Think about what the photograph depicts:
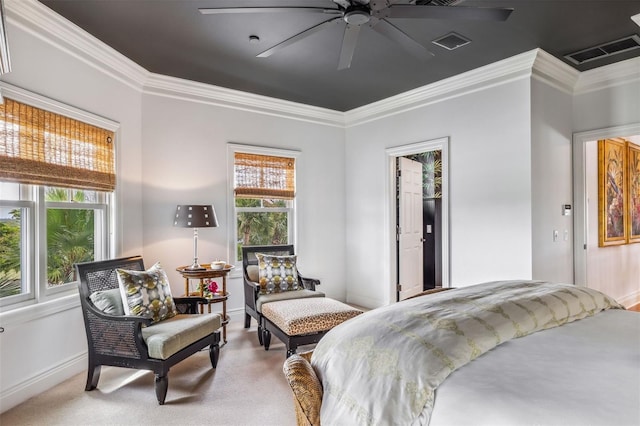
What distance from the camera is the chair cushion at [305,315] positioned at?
9.71 ft

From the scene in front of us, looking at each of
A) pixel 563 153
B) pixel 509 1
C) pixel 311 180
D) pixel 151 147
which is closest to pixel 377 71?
pixel 509 1

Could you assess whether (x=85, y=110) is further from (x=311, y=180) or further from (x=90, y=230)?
(x=311, y=180)

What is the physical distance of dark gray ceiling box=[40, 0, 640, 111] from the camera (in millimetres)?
2658

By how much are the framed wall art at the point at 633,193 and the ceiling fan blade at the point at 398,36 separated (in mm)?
4263

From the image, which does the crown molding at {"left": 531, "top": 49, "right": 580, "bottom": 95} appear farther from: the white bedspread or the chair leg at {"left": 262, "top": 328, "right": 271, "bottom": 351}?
the chair leg at {"left": 262, "top": 328, "right": 271, "bottom": 351}

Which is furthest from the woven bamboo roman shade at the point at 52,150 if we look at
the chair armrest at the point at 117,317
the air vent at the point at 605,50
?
the air vent at the point at 605,50

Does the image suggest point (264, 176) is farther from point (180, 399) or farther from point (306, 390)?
point (306, 390)

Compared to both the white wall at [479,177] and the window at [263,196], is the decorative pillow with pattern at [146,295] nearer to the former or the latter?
the window at [263,196]

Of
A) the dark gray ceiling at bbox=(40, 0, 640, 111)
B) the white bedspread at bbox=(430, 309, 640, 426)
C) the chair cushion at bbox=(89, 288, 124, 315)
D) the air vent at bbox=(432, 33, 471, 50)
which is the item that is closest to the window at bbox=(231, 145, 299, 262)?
the dark gray ceiling at bbox=(40, 0, 640, 111)

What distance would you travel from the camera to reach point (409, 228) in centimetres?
516

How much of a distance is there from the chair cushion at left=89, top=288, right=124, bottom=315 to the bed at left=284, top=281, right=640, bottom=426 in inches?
67.7

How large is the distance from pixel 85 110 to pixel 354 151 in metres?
3.32

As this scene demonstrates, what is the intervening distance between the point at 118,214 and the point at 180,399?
6.06 feet

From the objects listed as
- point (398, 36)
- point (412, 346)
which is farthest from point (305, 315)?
point (398, 36)
